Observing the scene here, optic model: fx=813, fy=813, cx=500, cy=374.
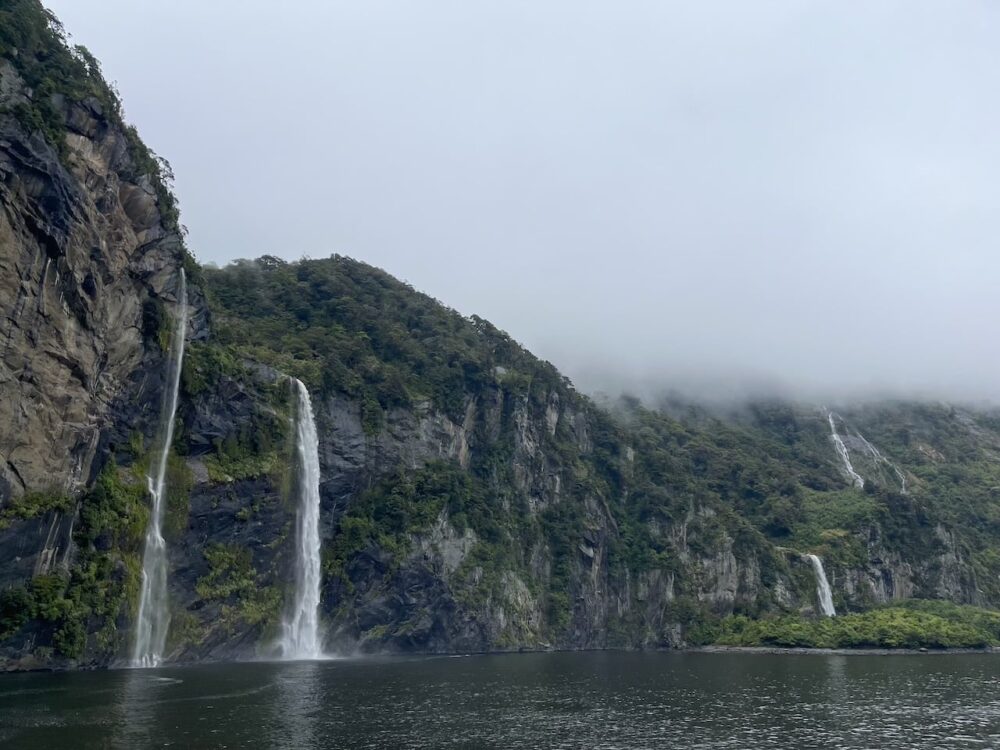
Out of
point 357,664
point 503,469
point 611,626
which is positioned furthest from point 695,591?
point 357,664

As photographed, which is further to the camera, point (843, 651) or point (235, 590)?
point (843, 651)

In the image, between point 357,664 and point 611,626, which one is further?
point 611,626

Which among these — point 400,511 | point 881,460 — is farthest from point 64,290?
point 881,460

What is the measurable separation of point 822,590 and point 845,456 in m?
66.0

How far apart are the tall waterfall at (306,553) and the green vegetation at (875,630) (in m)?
56.3

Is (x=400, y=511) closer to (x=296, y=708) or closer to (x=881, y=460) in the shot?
(x=296, y=708)

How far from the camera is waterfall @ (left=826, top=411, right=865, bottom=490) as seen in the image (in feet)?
531

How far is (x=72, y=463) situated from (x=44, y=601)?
376 inches

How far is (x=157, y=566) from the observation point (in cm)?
6544

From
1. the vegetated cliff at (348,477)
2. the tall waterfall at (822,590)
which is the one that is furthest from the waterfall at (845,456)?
the tall waterfall at (822,590)

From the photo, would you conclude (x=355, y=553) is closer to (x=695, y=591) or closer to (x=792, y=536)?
(x=695, y=591)

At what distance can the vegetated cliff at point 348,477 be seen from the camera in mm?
55188

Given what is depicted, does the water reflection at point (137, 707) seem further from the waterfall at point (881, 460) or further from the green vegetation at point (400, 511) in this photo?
the waterfall at point (881, 460)

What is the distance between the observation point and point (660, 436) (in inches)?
6422
